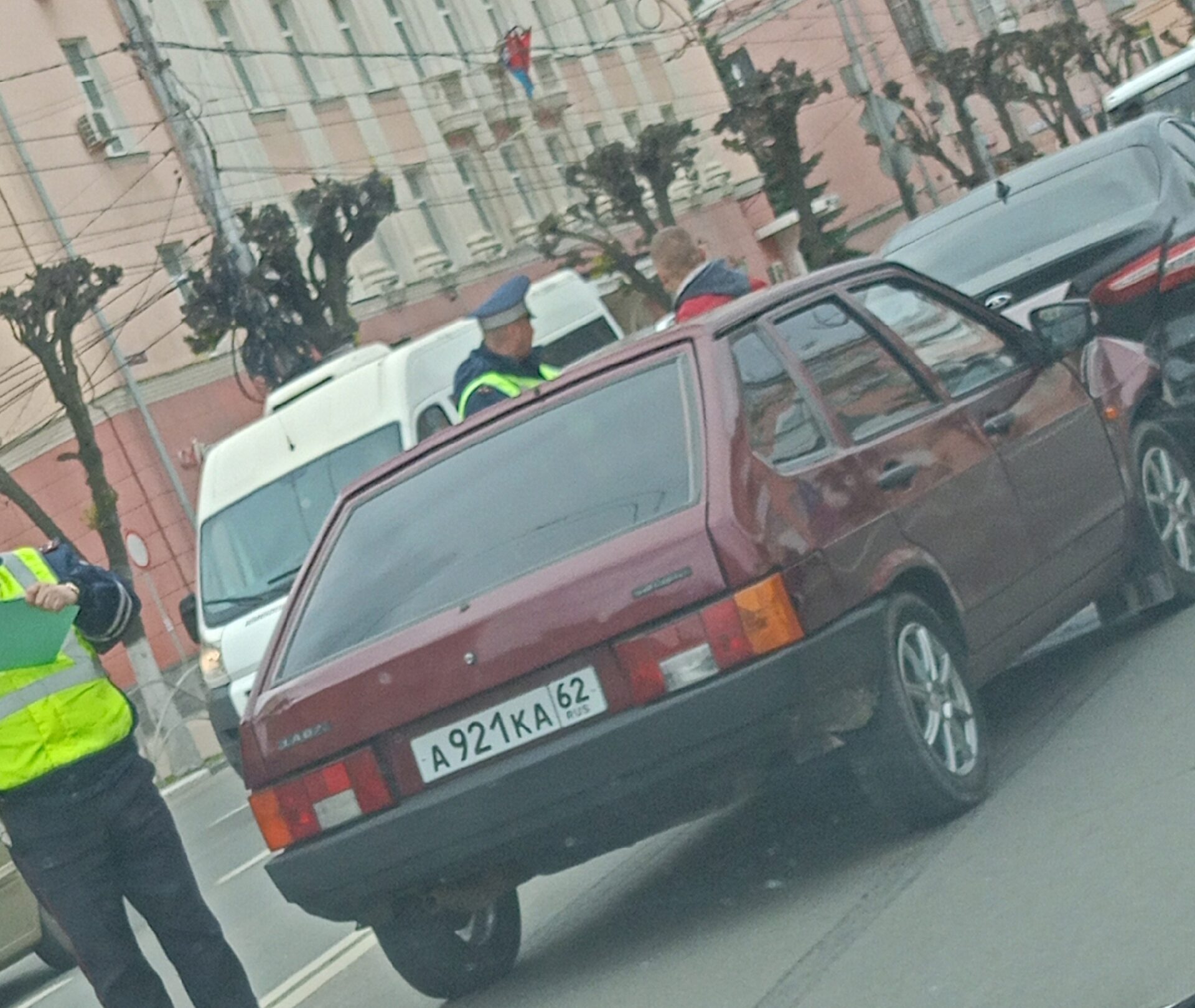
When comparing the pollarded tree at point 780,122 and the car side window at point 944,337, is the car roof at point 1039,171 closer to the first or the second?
the car side window at point 944,337

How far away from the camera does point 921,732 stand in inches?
260

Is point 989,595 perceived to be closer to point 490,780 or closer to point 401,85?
point 490,780

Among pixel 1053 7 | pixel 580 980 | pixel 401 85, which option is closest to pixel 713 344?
pixel 580 980

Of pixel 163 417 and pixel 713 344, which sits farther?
pixel 163 417

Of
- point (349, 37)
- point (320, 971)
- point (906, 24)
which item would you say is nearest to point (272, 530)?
point (320, 971)

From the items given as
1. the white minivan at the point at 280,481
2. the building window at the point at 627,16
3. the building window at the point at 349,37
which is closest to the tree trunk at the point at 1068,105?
the building window at the point at 627,16

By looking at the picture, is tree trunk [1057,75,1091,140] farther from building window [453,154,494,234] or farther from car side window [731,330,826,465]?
car side window [731,330,826,465]

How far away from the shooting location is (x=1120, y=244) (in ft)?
37.2

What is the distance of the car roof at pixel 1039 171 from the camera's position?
12.4 metres

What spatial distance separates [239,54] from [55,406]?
7.23 m

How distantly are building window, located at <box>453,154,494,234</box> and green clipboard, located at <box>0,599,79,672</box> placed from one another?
41.9 metres

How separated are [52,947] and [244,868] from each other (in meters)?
1.21

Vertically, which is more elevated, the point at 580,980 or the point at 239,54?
the point at 239,54

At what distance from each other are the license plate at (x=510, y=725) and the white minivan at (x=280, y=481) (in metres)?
7.64
